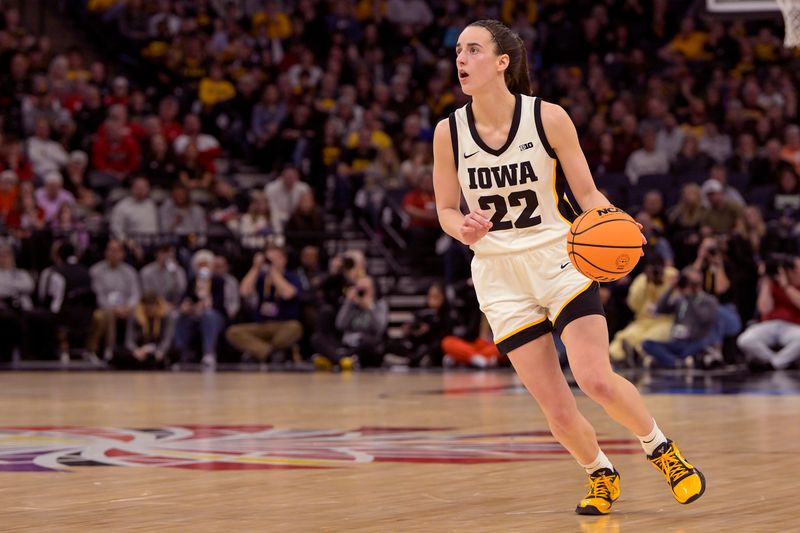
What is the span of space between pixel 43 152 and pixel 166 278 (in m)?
2.88

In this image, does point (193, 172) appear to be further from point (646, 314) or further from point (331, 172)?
point (646, 314)

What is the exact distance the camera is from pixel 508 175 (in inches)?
203

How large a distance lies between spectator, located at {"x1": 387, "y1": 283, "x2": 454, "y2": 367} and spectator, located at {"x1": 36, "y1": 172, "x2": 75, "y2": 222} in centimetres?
479

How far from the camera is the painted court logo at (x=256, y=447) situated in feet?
22.3

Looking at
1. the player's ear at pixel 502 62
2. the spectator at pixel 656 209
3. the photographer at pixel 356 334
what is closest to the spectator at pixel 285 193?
the photographer at pixel 356 334

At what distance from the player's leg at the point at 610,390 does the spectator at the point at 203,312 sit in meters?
12.3

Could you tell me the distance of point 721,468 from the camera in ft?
20.9

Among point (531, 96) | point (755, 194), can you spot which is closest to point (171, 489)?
point (531, 96)

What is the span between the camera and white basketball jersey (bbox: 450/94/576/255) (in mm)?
5160

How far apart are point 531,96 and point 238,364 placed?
12580 mm

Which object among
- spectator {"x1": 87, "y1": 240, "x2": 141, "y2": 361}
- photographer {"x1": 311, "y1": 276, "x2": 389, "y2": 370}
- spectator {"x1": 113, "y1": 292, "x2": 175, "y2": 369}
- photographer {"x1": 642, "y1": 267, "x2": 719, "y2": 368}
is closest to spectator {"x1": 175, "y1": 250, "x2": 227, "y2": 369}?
spectator {"x1": 113, "y1": 292, "x2": 175, "y2": 369}

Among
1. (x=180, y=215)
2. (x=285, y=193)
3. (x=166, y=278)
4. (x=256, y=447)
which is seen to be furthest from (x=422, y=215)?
(x=256, y=447)

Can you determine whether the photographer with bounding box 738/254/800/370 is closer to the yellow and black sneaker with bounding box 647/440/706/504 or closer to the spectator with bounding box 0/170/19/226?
the spectator with bounding box 0/170/19/226

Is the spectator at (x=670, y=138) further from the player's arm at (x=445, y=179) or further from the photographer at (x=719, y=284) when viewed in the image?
the player's arm at (x=445, y=179)
